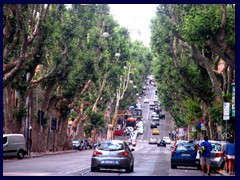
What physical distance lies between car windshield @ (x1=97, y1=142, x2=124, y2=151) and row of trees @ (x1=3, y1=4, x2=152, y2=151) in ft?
32.9

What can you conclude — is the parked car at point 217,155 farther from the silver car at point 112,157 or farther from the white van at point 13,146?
the white van at point 13,146

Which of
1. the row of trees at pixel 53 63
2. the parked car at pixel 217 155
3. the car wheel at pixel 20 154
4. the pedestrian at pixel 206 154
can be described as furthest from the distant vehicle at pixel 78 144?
the pedestrian at pixel 206 154

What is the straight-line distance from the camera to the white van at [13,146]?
44594 mm

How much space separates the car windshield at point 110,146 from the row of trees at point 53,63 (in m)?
10.0

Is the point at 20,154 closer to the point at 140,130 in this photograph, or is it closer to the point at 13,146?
the point at 13,146

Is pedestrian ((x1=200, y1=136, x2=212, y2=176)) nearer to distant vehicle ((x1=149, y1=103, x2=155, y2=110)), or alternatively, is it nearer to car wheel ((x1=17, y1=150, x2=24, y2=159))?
car wheel ((x1=17, y1=150, x2=24, y2=159))

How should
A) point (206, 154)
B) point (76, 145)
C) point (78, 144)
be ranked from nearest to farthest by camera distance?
point (206, 154), point (76, 145), point (78, 144)

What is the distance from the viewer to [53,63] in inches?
1994

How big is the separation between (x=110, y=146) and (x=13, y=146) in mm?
18373

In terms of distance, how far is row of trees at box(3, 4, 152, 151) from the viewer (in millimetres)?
37688

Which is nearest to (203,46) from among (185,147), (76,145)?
(185,147)

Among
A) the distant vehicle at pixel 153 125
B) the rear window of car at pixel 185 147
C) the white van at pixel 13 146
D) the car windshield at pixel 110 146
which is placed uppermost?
the car windshield at pixel 110 146

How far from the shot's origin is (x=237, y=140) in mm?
26391

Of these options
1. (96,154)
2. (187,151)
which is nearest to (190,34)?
(187,151)
